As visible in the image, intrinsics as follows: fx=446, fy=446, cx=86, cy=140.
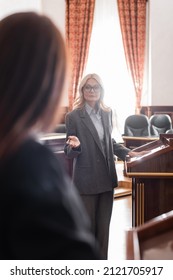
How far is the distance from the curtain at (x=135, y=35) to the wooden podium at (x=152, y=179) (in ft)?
22.3

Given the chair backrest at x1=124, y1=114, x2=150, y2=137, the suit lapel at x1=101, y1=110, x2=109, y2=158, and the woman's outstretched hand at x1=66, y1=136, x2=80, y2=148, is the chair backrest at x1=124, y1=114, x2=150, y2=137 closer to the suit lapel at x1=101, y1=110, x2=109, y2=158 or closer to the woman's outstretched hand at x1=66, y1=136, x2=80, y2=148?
the suit lapel at x1=101, y1=110, x2=109, y2=158

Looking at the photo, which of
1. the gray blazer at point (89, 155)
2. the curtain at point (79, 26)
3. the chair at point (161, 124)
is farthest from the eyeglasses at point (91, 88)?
the curtain at point (79, 26)

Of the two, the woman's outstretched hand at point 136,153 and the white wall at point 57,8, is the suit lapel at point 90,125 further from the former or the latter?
the white wall at point 57,8

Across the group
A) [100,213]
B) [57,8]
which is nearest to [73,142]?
[100,213]

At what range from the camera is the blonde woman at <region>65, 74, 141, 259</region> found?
2.42 m

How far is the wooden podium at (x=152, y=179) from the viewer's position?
8.64ft

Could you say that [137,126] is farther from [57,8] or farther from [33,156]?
[33,156]

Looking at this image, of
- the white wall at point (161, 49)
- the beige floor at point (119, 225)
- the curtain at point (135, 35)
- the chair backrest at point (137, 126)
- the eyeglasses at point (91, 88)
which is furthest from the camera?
the curtain at point (135, 35)

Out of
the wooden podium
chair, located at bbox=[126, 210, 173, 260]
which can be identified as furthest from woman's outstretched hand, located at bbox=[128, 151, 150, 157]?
chair, located at bbox=[126, 210, 173, 260]

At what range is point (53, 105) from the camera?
69cm

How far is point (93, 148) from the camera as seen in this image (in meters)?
2.44

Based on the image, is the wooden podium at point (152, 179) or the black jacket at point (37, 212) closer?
the black jacket at point (37, 212)

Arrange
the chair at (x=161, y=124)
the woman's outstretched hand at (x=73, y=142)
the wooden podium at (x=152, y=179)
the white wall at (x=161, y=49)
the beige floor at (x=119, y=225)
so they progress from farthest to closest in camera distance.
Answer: the white wall at (x=161, y=49)
the chair at (x=161, y=124)
the beige floor at (x=119, y=225)
the wooden podium at (x=152, y=179)
the woman's outstretched hand at (x=73, y=142)

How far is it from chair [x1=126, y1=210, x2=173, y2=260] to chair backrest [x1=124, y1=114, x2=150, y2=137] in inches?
244
